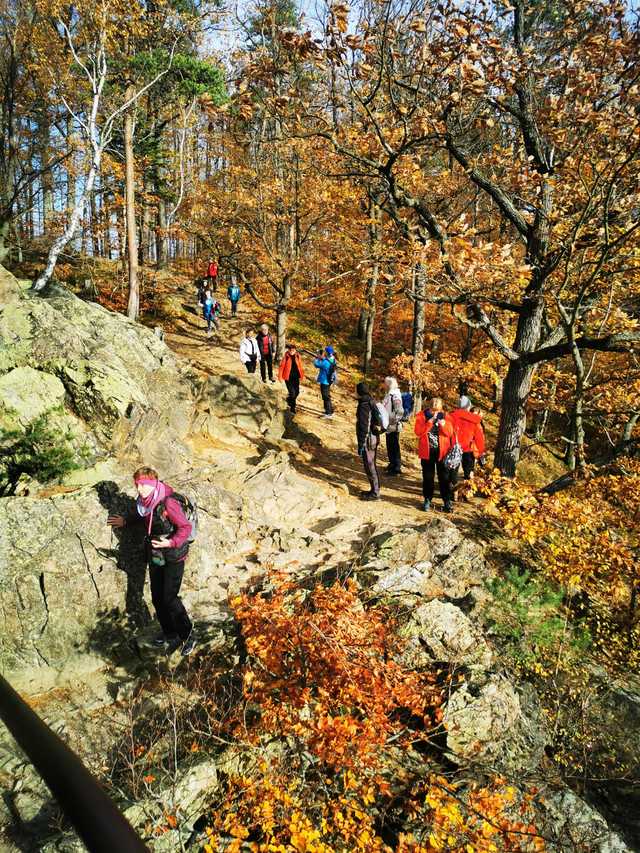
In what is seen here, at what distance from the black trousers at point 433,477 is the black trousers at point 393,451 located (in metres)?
1.67

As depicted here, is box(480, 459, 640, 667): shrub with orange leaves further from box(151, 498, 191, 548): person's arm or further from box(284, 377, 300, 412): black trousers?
box(284, 377, 300, 412): black trousers

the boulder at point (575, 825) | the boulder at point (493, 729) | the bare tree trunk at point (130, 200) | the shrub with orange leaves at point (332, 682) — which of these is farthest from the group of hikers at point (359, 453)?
the boulder at point (575, 825)

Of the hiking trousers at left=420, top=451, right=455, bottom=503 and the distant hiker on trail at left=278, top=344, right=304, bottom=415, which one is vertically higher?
the distant hiker on trail at left=278, top=344, right=304, bottom=415

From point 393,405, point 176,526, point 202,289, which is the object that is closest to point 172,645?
point 176,526

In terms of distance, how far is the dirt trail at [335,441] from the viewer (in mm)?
9398

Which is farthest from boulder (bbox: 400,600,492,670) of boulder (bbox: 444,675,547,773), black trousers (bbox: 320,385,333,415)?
black trousers (bbox: 320,385,333,415)

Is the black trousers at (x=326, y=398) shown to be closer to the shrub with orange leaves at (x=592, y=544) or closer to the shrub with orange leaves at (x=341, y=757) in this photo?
the shrub with orange leaves at (x=592, y=544)

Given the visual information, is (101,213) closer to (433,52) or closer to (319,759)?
(433,52)

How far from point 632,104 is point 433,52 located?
Answer: 114 inches

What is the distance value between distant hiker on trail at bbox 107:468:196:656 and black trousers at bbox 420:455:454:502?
199 inches

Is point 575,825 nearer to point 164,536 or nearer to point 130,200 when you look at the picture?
point 164,536

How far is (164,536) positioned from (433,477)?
5.58 meters

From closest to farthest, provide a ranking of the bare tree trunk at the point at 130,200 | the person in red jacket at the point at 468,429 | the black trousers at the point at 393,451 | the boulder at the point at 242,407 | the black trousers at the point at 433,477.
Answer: the black trousers at the point at 433,477 < the person in red jacket at the point at 468,429 < the black trousers at the point at 393,451 < the boulder at the point at 242,407 < the bare tree trunk at the point at 130,200

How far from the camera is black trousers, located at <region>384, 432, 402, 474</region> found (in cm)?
1091
